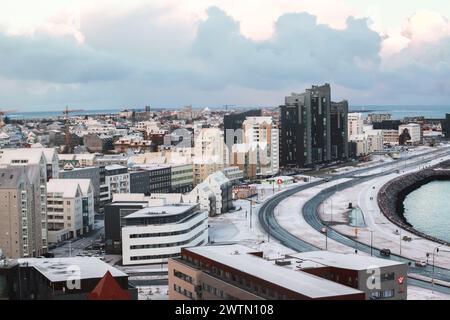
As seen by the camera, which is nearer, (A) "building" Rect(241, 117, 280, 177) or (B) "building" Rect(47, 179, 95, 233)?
(B) "building" Rect(47, 179, 95, 233)

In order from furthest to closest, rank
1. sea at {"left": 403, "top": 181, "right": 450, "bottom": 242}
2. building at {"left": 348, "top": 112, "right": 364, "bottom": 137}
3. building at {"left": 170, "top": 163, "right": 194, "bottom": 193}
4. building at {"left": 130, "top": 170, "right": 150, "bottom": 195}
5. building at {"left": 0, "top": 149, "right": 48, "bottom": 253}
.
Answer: building at {"left": 348, "top": 112, "right": 364, "bottom": 137}
building at {"left": 170, "top": 163, "right": 194, "bottom": 193}
building at {"left": 130, "top": 170, "right": 150, "bottom": 195}
sea at {"left": 403, "top": 181, "right": 450, "bottom": 242}
building at {"left": 0, "top": 149, "right": 48, "bottom": 253}

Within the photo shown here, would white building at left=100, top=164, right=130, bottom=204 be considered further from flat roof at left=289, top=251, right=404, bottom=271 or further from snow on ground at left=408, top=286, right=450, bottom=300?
flat roof at left=289, top=251, right=404, bottom=271

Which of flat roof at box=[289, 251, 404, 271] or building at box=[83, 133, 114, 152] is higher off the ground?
building at box=[83, 133, 114, 152]

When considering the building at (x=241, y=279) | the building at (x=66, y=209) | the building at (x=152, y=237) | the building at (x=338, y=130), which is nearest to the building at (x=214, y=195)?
the building at (x=66, y=209)

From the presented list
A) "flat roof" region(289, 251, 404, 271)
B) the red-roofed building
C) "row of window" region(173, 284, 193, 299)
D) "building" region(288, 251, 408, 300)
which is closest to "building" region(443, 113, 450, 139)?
"flat roof" region(289, 251, 404, 271)

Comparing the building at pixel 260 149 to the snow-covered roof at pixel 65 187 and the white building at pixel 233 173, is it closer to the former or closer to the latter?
the white building at pixel 233 173

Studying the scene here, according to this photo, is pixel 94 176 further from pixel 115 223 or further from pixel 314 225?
pixel 314 225
